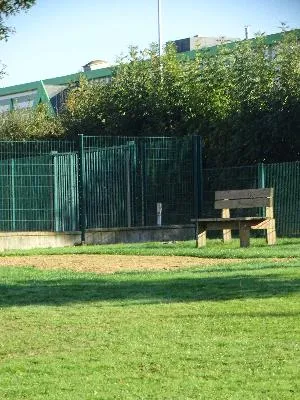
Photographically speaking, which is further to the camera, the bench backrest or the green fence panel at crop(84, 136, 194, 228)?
the green fence panel at crop(84, 136, 194, 228)

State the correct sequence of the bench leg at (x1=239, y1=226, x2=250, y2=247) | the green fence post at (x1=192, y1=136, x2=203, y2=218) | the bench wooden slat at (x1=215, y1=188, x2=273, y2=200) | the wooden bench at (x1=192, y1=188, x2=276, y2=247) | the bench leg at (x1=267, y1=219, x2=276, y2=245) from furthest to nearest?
the green fence post at (x1=192, y1=136, x2=203, y2=218)
the bench wooden slat at (x1=215, y1=188, x2=273, y2=200)
the bench leg at (x1=267, y1=219, x2=276, y2=245)
the wooden bench at (x1=192, y1=188, x2=276, y2=247)
the bench leg at (x1=239, y1=226, x2=250, y2=247)

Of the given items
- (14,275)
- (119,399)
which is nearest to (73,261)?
(14,275)

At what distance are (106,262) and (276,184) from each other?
27.8 feet

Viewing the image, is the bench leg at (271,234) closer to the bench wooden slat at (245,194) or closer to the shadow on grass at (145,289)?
the bench wooden slat at (245,194)

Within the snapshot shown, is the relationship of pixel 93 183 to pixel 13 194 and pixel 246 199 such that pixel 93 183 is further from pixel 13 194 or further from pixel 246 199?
pixel 246 199

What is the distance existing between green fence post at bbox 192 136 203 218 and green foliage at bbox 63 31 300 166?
6.35 ft

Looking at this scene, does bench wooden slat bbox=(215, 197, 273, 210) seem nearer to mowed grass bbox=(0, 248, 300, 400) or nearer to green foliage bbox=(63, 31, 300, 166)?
green foliage bbox=(63, 31, 300, 166)

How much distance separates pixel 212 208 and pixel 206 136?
3998 millimetres

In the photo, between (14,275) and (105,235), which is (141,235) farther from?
(14,275)

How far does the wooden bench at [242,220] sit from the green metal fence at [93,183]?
3083 millimetres

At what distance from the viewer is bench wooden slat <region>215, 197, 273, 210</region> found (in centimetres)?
2220

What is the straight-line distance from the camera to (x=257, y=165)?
83.6ft

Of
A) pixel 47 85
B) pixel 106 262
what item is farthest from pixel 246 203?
pixel 47 85

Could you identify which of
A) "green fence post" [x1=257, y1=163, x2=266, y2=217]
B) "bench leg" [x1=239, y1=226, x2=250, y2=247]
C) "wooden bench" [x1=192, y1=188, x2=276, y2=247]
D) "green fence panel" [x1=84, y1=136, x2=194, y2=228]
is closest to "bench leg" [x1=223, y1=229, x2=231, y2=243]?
"wooden bench" [x1=192, y1=188, x2=276, y2=247]
